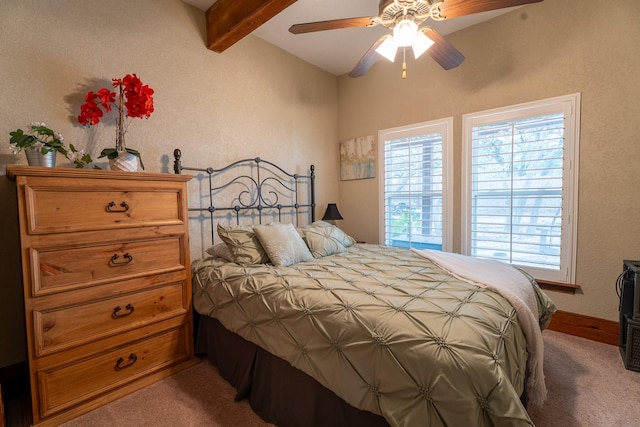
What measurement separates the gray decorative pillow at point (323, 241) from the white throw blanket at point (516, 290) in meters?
0.79

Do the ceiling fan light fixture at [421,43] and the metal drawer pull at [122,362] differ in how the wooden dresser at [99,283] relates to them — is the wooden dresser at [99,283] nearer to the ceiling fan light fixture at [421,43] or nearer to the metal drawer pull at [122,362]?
the metal drawer pull at [122,362]

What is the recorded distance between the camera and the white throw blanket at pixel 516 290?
138 centimetres

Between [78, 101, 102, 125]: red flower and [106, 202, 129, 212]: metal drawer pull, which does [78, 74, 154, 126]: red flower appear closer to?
[78, 101, 102, 125]: red flower

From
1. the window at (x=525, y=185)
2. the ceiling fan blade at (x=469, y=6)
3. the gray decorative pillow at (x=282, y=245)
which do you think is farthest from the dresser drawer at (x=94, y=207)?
the window at (x=525, y=185)

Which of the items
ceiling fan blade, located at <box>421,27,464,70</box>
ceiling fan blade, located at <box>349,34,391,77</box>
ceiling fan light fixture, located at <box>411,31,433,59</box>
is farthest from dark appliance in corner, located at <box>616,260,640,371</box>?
ceiling fan blade, located at <box>349,34,391,77</box>

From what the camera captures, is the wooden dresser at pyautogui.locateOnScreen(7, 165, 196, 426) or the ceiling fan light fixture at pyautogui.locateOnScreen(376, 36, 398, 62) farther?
the ceiling fan light fixture at pyautogui.locateOnScreen(376, 36, 398, 62)

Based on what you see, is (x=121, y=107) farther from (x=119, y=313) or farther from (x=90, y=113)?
(x=119, y=313)

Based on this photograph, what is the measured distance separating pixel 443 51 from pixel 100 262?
2574 millimetres

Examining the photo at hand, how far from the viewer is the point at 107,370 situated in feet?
5.47

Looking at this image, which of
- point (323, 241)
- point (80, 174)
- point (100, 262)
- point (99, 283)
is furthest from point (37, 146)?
point (323, 241)

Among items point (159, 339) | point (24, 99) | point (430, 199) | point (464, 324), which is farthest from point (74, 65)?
point (430, 199)

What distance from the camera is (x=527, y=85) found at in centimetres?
256

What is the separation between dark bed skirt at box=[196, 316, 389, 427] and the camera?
4.17 ft

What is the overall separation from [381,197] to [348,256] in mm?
1379
